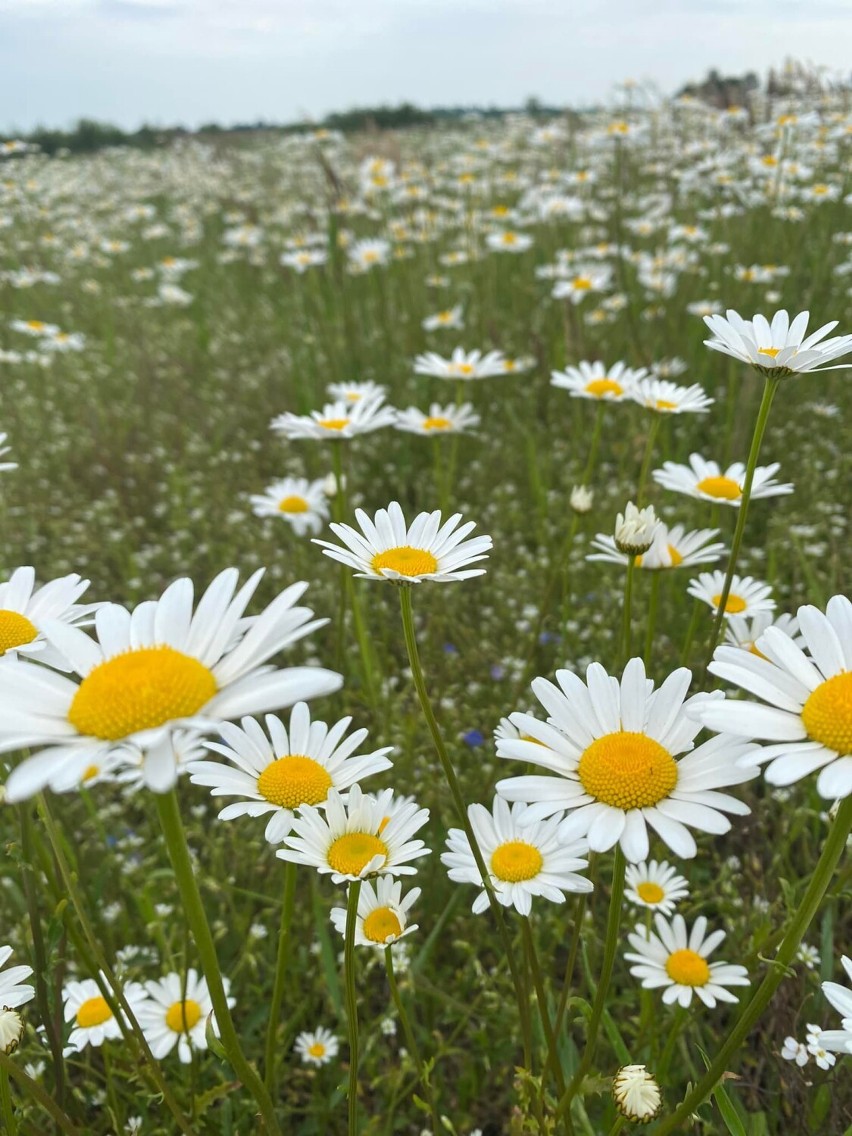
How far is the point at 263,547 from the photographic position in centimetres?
376

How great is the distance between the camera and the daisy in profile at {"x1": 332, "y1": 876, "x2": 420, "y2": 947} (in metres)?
1.31

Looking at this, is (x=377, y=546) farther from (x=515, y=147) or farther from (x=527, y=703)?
(x=515, y=147)

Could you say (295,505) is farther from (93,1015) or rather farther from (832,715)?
(832,715)

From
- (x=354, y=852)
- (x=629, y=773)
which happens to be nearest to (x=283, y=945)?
(x=354, y=852)

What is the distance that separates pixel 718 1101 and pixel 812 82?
5.43 metres

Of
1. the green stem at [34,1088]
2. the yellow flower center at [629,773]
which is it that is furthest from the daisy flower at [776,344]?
the green stem at [34,1088]

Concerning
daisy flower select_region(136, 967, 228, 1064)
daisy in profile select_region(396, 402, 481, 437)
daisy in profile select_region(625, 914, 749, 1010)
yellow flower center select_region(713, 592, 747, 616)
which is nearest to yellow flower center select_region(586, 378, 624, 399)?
daisy in profile select_region(396, 402, 481, 437)

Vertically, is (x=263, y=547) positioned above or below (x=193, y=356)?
below

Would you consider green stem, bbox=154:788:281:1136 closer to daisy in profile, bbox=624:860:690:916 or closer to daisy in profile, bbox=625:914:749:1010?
daisy in profile, bbox=625:914:749:1010

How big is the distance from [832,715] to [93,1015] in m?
1.46

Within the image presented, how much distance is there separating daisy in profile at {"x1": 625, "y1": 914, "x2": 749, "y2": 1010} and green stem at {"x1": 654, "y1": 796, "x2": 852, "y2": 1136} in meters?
0.41

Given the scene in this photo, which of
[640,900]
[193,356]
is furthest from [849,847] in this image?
[193,356]

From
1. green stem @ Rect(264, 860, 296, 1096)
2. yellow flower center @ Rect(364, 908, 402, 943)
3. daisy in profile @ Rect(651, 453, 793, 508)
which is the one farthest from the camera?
daisy in profile @ Rect(651, 453, 793, 508)

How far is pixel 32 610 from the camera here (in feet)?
4.55
